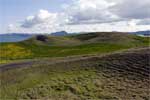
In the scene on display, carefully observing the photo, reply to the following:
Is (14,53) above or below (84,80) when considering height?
below

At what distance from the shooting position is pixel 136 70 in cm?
2923

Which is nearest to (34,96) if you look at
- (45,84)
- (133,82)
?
(45,84)

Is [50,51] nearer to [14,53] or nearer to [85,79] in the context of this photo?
[14,53]

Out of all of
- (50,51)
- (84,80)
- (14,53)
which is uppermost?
(84,80)

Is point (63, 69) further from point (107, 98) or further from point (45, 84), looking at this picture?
point (107, 98)

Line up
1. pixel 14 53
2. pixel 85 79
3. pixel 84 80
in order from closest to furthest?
pixel 84 80
pixel 85 79
pixel 14 53

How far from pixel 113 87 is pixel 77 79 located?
3.66 metres

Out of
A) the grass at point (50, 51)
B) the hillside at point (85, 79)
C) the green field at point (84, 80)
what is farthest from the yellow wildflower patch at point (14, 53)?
the green field at point (84, 80)

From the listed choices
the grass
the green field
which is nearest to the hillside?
the green field

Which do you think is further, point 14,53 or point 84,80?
point 14,53

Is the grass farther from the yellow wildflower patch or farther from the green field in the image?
the green field

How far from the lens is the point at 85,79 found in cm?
2777

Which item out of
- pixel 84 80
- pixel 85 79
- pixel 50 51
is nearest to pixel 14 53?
pixel 50 51

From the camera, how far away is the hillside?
82.2ft
